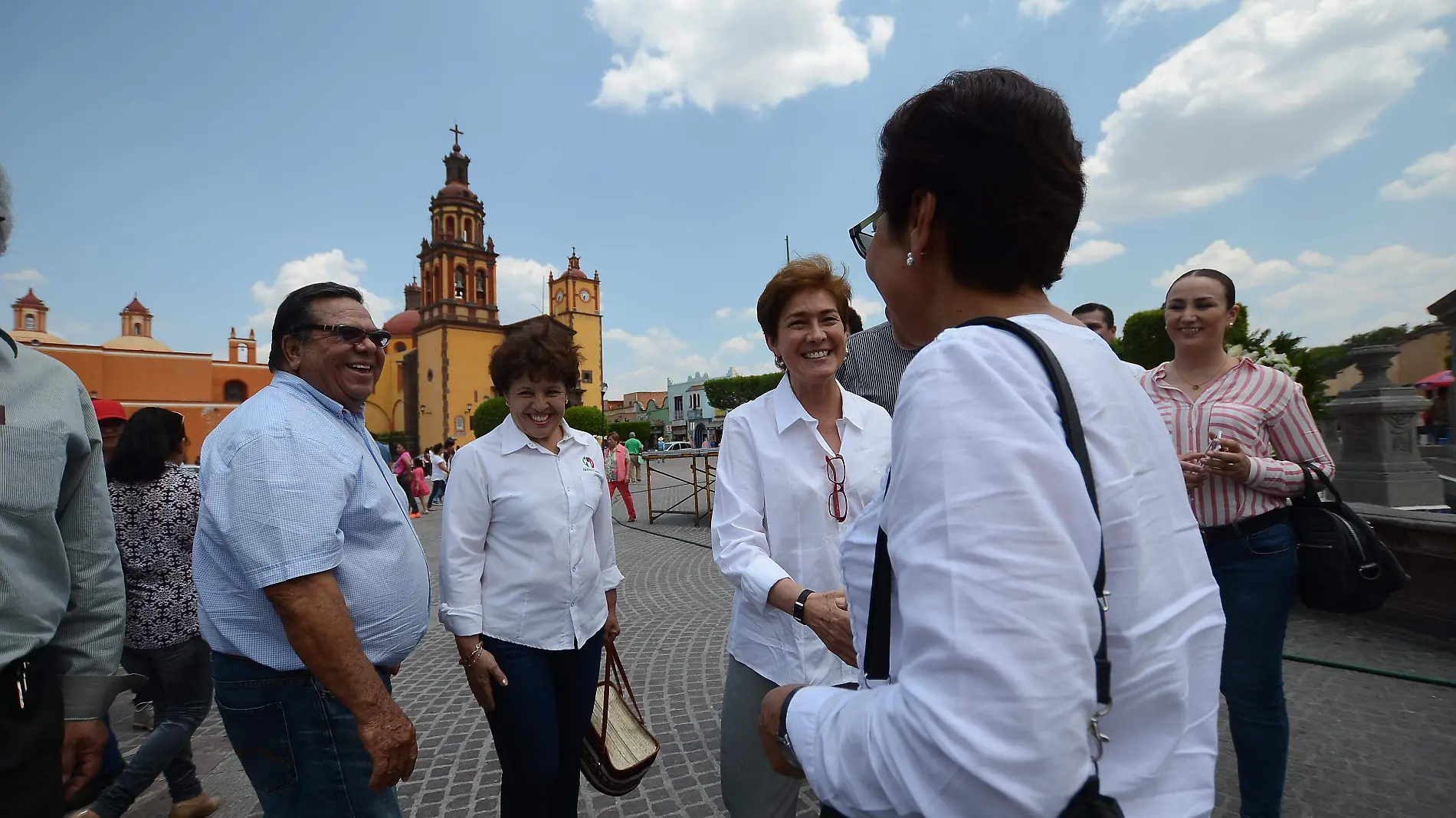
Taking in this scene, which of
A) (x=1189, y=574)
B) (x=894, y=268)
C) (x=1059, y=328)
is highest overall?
(x=894, y=268)

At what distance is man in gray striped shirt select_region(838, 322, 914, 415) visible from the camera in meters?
3.32

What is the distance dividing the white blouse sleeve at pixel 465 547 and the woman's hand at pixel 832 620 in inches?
52.4

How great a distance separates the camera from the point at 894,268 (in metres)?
1.07

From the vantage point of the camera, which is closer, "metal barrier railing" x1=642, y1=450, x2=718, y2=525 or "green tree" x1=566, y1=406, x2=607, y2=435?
"metal barrier railing" x1=642, y1=450, x2=718, y2=525

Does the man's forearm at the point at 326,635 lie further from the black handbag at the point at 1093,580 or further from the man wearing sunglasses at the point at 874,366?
the man wearing sunglasses at the point at 874,366

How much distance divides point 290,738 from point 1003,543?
2014 millimetres

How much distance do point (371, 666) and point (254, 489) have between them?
556 millimetres

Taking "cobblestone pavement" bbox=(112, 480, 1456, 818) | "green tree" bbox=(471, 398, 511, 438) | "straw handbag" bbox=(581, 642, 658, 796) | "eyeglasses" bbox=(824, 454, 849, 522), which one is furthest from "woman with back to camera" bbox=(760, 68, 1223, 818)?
"green tree" bbox=(471, 398, 511, 438)

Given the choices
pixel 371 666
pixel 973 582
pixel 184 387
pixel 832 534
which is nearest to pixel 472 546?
pixel 371 666

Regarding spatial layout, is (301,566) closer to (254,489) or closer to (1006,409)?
(254,489)

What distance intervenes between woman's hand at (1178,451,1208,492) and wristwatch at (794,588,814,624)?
1.64 m

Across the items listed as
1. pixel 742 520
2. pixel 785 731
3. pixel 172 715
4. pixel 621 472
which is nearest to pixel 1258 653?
pixel 742 520

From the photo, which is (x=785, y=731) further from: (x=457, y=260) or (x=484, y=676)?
(x=457, y=260)

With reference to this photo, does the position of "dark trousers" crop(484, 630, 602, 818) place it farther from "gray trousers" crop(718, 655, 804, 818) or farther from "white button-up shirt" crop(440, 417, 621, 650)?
"gray trousers" crop(718, 655, 804, 818)
